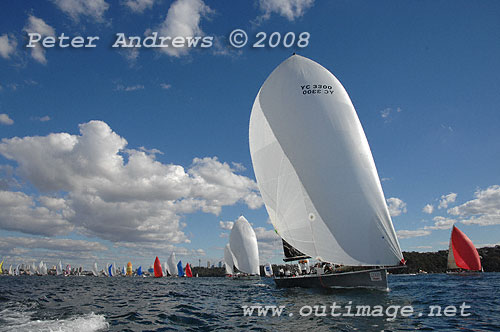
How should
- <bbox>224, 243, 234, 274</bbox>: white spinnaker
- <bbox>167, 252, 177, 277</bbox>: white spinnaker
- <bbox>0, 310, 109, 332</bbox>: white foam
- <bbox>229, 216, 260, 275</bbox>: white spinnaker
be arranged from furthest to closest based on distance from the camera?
<bbox>167, 252, 177, 277</bbox>: white spinnaker < <bbox>224, 243, 234, 274</bbox>: white spinnaker < <bbox>229, 216, 260, 275</bbox>: white spinnaker < <bbox>0, 310, 109, 332</bbox>: white foam

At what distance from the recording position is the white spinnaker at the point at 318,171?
16.6 meters

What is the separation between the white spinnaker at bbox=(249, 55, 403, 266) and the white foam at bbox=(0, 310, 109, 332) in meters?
12.2

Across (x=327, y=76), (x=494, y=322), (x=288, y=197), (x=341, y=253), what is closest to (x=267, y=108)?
(x=327, y=76)

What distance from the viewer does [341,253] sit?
16781mm

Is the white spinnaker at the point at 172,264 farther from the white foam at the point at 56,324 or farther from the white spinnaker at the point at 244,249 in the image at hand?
the white foam at the point at 56,324

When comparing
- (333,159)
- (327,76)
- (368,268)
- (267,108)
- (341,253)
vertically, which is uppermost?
(327,76)

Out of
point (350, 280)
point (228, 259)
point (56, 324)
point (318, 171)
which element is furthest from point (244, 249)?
point (56, 324)

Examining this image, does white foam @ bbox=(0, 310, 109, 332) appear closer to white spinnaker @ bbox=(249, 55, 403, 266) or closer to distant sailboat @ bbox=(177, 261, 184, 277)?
white spinnaker @ bbox=(249, 55, 403, 266)

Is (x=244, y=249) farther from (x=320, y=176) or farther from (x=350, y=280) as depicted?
(x=320, y=176)

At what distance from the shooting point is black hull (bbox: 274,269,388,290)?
60.7ft

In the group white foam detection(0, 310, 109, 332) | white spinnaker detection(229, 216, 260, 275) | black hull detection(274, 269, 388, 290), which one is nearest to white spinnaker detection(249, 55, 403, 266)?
black hull detection(274, 269, 388, 290)

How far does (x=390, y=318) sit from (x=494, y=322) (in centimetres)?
329

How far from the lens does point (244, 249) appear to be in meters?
60.2

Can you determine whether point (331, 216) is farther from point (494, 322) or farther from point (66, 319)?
point (66, 319)
